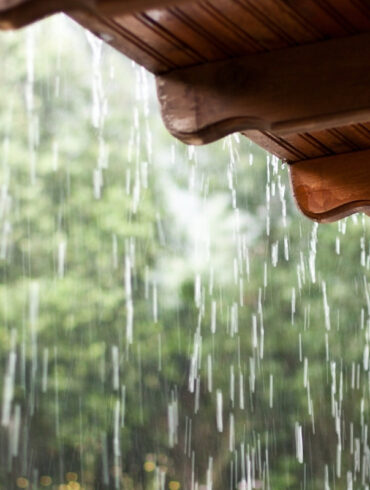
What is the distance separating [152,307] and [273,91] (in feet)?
30.8

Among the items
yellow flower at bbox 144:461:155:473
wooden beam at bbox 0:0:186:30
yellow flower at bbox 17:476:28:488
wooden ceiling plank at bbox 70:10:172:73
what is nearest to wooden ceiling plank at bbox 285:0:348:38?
A: wooden ceiling plank at bbox 70:10:172:73

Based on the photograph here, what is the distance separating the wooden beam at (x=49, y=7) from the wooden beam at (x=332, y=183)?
4.47ft

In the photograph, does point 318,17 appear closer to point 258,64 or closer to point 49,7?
point 258,64

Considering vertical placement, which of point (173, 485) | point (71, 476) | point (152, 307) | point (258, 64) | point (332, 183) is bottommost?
point (173, 485)

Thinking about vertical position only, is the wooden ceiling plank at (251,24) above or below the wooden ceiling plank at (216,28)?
above

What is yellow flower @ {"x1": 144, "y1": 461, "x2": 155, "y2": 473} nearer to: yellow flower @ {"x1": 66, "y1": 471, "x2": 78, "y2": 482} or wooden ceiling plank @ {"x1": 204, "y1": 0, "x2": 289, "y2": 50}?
yellow flower @ {"x1": 66, "y1": 471, "x2": 78, "y2": 482}

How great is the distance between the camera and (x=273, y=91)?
86.9 inches

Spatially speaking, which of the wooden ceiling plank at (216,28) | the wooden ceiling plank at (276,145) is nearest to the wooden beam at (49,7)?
the wooden ceiling plank at (216,28)

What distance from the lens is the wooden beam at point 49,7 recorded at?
1.61m

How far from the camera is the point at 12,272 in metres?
11.5

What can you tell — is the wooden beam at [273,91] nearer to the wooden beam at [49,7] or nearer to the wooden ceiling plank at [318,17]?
the wooden ceiling plank at [318,17]

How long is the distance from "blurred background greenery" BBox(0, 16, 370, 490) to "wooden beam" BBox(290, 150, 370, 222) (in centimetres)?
802

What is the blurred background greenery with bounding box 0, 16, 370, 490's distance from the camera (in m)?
11.3

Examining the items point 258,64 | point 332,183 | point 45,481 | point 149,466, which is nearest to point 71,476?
point 45,481
